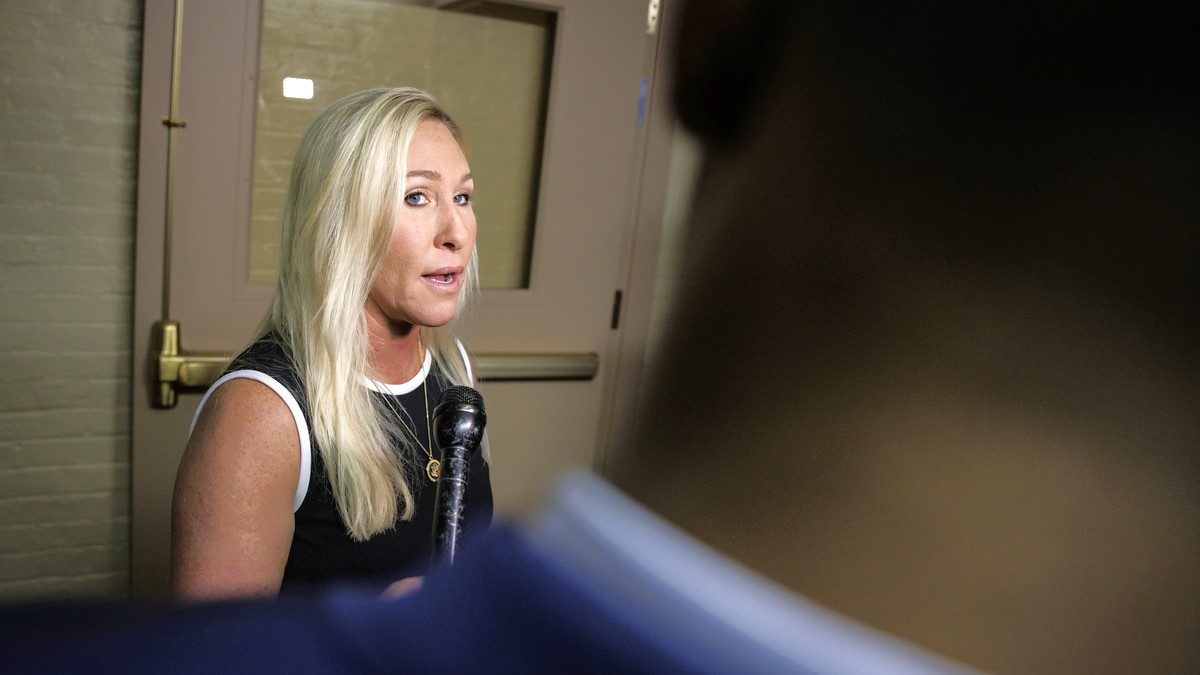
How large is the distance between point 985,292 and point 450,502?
44 centimetres

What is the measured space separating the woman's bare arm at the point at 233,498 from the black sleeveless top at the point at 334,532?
0.03 metres

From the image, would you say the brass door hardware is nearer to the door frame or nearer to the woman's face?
the door frame

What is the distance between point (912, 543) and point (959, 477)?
0.65ft

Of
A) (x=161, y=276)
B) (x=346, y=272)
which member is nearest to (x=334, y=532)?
(x=346, y=272)

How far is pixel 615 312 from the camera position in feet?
5.21

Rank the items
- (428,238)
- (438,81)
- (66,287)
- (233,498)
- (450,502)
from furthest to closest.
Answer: (438,81)
(66,287)
(428,238)
(233,498)
(450,502)

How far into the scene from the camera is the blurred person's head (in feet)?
1.51

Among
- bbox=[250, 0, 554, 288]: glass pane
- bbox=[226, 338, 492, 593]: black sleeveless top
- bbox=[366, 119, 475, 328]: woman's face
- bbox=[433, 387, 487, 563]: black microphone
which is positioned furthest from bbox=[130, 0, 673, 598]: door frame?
bbox=[433, 387, 487, 563]: black microphone

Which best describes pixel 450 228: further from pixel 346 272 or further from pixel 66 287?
pixel 66 287

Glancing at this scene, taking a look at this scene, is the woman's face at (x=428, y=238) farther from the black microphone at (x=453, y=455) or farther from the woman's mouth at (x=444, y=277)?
the black microphone at (x=453, y=455)

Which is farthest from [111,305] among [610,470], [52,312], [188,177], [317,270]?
[610,470]

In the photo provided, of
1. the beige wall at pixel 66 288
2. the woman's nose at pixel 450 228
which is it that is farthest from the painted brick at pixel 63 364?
the woman's nose at pixel 450 228

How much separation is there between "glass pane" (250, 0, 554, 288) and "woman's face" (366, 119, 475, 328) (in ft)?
1.50

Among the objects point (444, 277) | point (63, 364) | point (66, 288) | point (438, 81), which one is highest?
point (438, 81)
